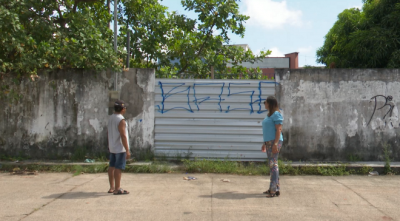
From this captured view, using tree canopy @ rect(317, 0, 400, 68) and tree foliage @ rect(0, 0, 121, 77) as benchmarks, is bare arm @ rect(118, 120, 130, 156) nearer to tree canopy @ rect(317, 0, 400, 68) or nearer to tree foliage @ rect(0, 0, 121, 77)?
tree foliage @ rect(0, 0, 121, 77)

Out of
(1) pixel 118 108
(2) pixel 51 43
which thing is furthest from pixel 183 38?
(1) pixel 118 108

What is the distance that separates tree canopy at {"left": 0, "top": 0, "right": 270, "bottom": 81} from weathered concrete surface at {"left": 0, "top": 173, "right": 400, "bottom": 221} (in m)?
2.49

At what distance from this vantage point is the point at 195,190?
619 centimetres

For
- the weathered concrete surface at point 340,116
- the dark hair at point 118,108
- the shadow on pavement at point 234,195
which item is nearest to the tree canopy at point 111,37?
the weathered concrete surface at point 340,116

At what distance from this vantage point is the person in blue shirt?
225 inches

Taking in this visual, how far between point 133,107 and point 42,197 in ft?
10.3

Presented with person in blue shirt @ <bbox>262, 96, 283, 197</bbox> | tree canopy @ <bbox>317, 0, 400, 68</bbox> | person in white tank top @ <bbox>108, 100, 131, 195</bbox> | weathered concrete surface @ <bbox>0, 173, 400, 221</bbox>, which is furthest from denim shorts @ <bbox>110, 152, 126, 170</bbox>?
tree canopy @ <bbox>317, 0, 400, 68</bbox>

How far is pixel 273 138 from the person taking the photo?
579cm

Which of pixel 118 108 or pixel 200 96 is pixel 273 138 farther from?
pixel 200 96

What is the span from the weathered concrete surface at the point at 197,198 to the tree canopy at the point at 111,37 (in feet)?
8.17

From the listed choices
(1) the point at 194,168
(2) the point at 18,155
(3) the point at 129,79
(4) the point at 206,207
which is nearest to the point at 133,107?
(3) the point at 129,79

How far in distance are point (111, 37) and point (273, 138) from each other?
564 cm

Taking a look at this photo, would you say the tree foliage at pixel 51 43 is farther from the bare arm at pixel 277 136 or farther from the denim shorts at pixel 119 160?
the bare arm at pixel 277 136

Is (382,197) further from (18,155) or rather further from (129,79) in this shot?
(18,155)
